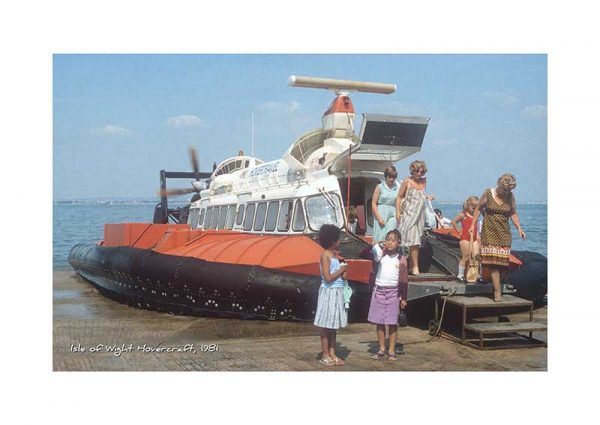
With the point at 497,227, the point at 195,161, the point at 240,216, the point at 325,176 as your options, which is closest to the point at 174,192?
the point at 195,161

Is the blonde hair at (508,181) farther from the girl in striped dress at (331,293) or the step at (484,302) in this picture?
the girl in striped dress at (331,293)

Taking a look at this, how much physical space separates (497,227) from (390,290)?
1.70 meters

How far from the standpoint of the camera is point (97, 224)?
19719mm

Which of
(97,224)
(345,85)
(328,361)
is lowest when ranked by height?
(328,361)

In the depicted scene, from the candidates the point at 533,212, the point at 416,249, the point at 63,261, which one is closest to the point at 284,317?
the point at 416,249

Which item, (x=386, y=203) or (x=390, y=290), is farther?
(x=386, y=203)

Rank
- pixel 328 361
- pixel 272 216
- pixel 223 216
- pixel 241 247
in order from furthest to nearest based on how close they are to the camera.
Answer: pixel 223 216, pixel 272 216, pixel 241 247, pixel 328 361

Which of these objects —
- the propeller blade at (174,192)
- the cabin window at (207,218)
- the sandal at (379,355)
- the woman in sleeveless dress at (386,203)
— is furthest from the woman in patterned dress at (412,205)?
the propeller blade at (174,192)

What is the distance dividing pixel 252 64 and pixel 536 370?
4.77 metres

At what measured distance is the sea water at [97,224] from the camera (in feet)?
37.3

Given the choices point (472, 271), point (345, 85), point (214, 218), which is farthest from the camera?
point (214, 218)

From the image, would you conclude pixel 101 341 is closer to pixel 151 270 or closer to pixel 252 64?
pixel 151 270

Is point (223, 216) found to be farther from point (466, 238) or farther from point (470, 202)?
point (466, 238)

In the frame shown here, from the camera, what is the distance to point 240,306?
8.88m
